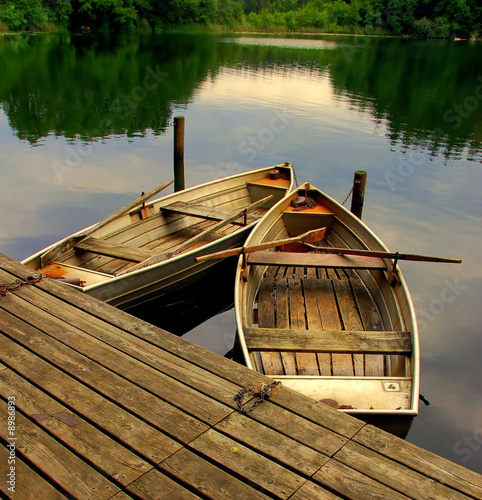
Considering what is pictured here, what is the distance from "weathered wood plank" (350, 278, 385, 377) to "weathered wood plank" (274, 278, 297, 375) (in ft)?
2.97

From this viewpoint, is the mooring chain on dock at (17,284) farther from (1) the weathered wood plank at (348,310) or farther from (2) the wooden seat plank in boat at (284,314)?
(1) the weathered wood plank at (348,310)

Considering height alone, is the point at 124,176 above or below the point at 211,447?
below

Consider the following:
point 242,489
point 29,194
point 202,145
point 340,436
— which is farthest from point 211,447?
point 202,145

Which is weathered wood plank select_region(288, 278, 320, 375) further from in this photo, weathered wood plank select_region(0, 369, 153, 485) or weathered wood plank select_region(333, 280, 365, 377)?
weathered wood plank select_region(0, 369, 153, 485)

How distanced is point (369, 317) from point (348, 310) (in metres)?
0.33

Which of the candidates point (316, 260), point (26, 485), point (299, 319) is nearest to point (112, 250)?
point (299, 319)

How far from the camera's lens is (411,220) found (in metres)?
12.8

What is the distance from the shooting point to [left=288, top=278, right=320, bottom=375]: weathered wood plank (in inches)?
229

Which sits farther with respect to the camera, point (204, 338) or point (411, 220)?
point (411, 220)

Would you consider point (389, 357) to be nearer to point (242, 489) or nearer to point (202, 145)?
point (242, 489)

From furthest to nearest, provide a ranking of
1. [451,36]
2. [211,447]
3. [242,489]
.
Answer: [451,36] < [211,447] < [242,489]

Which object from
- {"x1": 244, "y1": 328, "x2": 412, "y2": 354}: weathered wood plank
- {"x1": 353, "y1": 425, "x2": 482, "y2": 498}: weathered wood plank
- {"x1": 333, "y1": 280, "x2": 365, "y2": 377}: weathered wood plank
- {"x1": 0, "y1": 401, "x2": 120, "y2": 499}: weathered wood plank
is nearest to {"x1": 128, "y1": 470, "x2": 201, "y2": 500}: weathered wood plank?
{"x1": 0, "y1": 401, "x2": 120, "y2": 499}: weathered wood plank

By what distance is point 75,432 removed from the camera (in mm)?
3393

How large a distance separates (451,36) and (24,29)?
66947 millimetres
